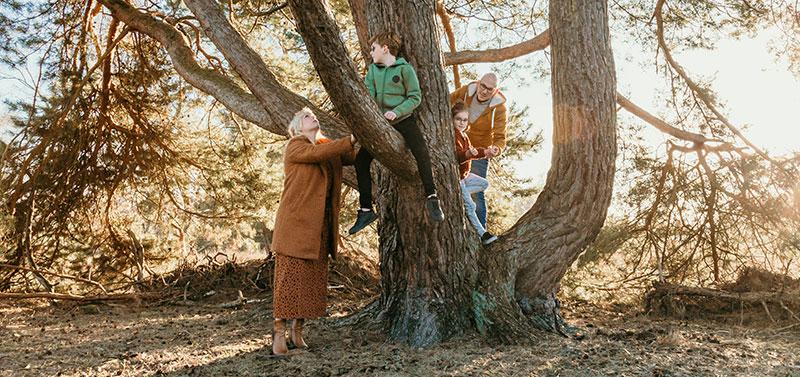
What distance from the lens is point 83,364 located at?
304 centimetres

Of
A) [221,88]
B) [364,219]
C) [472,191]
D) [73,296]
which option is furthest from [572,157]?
[73,296]

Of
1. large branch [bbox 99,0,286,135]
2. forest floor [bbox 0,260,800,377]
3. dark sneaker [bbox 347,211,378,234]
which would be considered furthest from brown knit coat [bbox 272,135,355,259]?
large branch [bbox 99,0,286,135]

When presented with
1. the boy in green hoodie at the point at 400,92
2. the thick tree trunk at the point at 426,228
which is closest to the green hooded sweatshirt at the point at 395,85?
the boy in green hoodie at the point at 400,92

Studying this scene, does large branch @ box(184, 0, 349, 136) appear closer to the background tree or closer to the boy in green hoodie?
the background tree

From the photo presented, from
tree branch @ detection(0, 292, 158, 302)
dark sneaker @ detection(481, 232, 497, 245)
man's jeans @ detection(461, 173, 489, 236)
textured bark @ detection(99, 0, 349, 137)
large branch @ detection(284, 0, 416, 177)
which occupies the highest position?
textured bark @ detection(99, 0, 349, 137)

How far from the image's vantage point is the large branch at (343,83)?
2.27 m

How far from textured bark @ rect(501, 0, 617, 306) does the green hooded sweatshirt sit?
1.15m

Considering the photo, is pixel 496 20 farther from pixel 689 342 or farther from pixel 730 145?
pixel 689 342

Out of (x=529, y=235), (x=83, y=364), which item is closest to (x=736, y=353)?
(x=529, y=235)

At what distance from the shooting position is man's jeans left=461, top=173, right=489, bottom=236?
3633 mm

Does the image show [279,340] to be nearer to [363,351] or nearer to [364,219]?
[363,351]

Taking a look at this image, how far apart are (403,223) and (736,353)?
215 cm

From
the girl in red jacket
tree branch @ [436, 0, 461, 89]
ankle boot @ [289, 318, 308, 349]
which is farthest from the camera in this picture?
tree branch @ [436, 0, 461, 89]

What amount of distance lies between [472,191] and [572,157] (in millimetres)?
709
